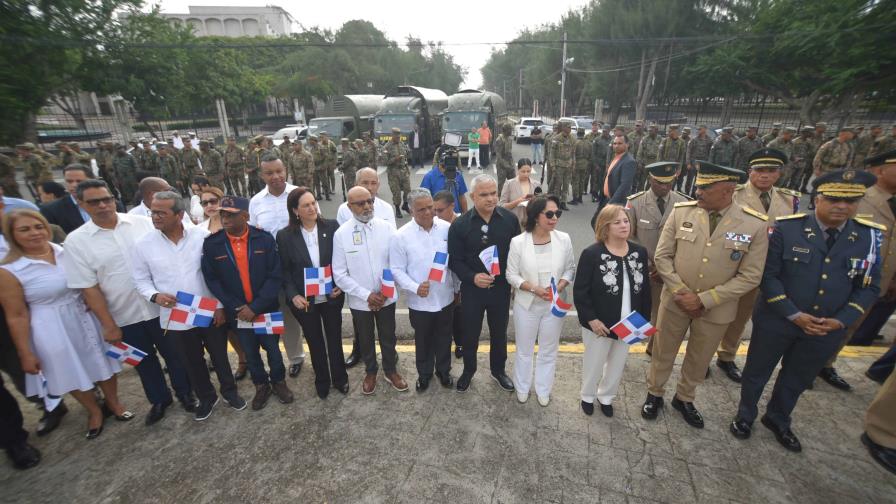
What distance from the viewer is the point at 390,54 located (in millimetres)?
50812

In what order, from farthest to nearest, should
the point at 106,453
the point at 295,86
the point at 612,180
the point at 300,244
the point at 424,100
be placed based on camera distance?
the point at 295,86 → the point at 424,100 → the point at 612,180 → the point at 300,244 → the point at 106,453

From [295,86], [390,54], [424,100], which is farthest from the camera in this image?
[390,54]

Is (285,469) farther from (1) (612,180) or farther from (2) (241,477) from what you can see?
(1) (612,180)

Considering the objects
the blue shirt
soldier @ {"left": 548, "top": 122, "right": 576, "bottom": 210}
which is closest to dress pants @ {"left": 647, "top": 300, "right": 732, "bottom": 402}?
the blue shirt

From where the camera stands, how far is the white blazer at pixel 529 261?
3.31 meters

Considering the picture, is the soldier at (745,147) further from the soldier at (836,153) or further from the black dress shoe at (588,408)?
the black dress shoe at (588,408)

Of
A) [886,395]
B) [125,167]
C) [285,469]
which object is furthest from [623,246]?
[125,167]

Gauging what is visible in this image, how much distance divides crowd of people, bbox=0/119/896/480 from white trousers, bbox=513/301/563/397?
0.02 meters

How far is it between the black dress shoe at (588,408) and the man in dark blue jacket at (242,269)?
2.87 metres

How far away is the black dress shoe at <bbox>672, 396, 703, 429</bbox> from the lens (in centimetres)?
329

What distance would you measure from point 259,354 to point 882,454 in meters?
5.04

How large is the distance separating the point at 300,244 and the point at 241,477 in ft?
6.08

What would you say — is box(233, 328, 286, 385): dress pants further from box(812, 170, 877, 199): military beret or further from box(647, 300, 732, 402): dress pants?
box(812, 170, 877, 199): military beret

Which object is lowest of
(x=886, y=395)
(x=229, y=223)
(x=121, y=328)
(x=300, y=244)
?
(x=886, y=395)
